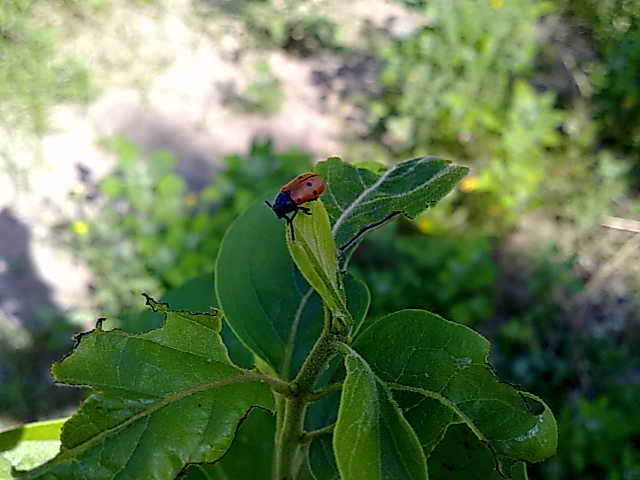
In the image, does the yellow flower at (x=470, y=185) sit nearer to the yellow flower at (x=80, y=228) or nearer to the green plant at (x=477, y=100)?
the green plant at (x=477, y=100)

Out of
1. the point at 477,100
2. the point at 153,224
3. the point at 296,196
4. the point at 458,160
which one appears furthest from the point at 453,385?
the point at 477,100

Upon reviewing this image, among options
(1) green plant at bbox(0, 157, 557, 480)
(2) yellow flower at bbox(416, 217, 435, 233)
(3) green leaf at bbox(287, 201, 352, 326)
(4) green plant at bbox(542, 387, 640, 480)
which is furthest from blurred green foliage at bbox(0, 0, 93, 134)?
(3) green leaf at bbox(287, 201, 352, 326)

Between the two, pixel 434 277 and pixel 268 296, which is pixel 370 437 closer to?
pixel 268 296

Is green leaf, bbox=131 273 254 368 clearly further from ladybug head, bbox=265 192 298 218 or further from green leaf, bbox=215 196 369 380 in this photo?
ladybug head, bbox=265 192 298 218

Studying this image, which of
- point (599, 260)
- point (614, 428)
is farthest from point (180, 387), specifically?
point (599, 260)

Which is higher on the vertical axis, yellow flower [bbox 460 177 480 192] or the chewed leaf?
the chewed leaf

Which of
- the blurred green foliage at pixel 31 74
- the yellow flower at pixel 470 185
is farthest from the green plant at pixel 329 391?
the blurred green foliage at pixel 31 74

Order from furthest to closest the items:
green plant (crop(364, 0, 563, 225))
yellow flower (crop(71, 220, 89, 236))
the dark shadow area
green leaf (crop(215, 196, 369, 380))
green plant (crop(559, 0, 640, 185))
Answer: green plant (crop(559, 0, 640, 185)) → green plant (crop(364, 0, 563, 225)) → yellow flower (crop(71, 220, 89, 236)) → the dark shadow area → green leaf (crop(215, 196, 369, 380))
